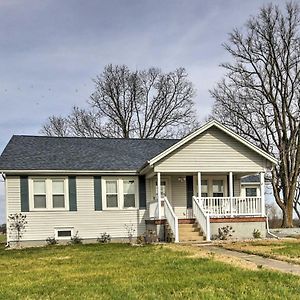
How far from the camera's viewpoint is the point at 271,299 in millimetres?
6789

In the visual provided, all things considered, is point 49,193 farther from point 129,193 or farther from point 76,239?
point 129,193

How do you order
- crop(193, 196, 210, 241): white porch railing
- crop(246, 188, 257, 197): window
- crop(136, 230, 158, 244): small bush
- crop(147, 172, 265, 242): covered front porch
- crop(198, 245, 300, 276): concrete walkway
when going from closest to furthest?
crop(198, 245, 300, 276): concrete walkway, crop(193, 196, 210, 241): white porch railing, crop(136, 230, 158, 244): small bush, crop(147, 172, 265, 242): covered front porch, crop(246, 188, 257, 197): window

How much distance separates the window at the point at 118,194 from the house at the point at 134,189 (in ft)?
0.14

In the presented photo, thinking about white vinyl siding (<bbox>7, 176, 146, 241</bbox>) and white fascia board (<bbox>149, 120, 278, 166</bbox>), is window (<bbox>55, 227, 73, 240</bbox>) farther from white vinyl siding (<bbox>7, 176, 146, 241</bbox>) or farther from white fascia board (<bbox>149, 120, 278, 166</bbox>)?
white fascia board (<bbox>149, 120, 278, 166</bbox>)

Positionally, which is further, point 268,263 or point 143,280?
point 268,263

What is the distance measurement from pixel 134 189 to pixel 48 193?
147 inches

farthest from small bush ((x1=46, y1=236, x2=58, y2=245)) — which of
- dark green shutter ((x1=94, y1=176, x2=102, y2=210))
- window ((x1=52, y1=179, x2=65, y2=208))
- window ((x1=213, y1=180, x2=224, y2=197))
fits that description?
window ((x1=213, y1=180, x2=224, y2=197))

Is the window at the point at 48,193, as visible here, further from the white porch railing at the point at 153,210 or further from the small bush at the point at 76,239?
the white porch railing at the point at 153,210

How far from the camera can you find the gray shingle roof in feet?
66.2

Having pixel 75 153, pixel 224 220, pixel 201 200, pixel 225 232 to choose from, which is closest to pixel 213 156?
pixel 201 200

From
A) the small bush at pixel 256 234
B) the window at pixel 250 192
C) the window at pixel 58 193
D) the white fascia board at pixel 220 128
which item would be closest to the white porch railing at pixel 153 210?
the white fascia board at pixel 220 128

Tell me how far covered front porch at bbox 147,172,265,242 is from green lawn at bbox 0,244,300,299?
6966 millimetres

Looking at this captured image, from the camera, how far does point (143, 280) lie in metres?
8.58

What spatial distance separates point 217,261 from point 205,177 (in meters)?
10.9
